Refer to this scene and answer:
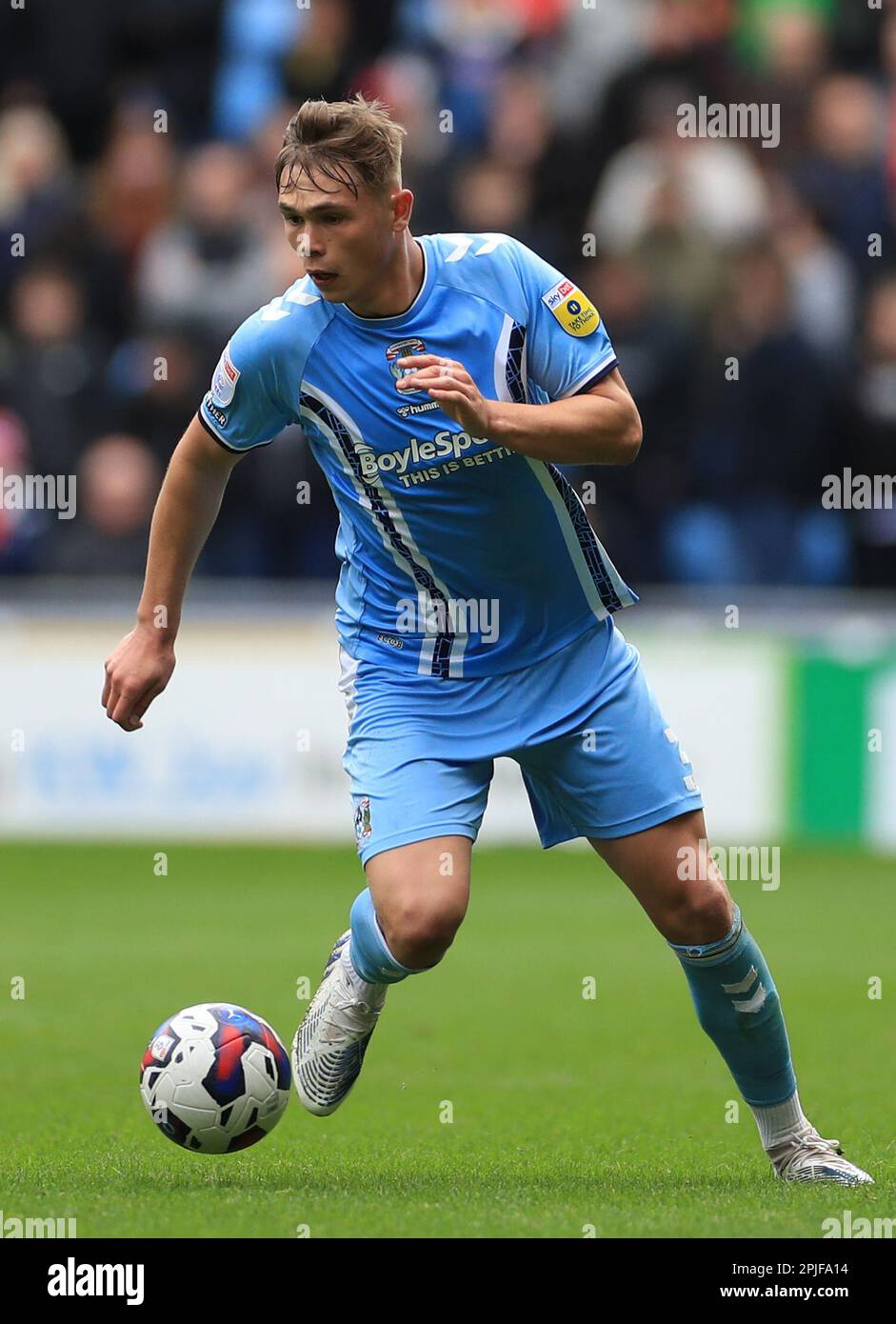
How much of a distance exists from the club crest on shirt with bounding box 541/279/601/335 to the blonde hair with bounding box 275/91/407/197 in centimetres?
50

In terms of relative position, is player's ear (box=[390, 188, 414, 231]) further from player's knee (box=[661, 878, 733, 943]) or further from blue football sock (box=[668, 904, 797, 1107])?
blue football sock (box=[668, 904, 797, 1107])

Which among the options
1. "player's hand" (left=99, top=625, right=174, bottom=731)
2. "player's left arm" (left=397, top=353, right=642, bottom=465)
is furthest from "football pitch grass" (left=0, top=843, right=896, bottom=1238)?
"player's left arm" (left=397, top=353, right=642, bottom=465)

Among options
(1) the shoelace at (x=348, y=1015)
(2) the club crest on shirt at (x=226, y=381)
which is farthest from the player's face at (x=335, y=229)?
(1) the shoelace at (x=348, y=1015)

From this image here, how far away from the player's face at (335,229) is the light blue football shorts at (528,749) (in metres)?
1.06

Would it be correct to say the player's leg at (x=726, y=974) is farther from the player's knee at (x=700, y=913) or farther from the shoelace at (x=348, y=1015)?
the shoelace at (x=348, y=1015)

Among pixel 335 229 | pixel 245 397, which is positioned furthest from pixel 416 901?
pixel 335 229

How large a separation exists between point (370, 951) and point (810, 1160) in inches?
48.1

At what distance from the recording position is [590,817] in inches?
218

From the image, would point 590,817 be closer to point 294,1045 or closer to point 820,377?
point 294,1045

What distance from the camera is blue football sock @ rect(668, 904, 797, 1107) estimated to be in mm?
5516

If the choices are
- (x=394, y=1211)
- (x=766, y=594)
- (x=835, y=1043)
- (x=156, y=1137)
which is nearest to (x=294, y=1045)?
(x=156, y=1137)

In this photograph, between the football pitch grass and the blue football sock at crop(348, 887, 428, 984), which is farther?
the blue football sock at crop(348, 887, 428, 984)

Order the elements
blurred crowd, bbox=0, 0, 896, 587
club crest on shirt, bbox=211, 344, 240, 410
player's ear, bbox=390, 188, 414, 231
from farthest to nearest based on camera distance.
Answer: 1. blurred crowd, bbox=0, 0, 896, 587
2. club crest on shirt, bbox=211, 344, 240, 410
3. player's ear, bbox=390, 188, 414, 231

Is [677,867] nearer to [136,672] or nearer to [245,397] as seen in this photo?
[136,672]
